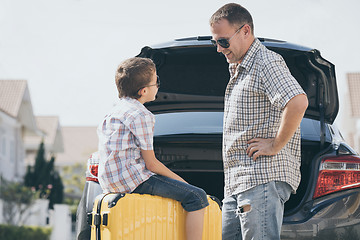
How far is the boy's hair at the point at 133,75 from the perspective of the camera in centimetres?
361

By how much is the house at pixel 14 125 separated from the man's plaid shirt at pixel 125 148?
27.4m

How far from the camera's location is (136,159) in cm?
359

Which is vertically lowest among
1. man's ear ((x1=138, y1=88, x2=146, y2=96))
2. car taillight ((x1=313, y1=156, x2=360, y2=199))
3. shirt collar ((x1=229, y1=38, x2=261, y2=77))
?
car taillight ((x1=313, y1=156, x2=360, y2=199))

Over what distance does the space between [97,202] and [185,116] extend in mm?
1458

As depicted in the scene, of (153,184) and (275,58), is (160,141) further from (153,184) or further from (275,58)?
(275,58)

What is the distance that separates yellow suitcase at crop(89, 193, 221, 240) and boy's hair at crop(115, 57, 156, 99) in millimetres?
647

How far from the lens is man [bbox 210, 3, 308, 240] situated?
11.2ft

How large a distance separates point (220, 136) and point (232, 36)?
90 centimetres

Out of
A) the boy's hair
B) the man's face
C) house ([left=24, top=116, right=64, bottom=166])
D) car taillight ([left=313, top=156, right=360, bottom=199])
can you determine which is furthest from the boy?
house ([left=24, top=116, right=64, bottom=166])

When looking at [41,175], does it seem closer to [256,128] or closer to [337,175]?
[337,175]

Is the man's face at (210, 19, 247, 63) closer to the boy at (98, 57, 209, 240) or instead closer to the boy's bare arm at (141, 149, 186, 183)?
the boy at (98, 57, 209, 240)

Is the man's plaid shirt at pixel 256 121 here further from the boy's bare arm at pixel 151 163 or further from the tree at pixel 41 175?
the tree at pixel 41 175

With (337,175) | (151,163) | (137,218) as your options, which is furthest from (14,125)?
(137,218)

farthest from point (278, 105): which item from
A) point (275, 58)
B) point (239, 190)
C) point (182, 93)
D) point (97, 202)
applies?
point (182, 93)
